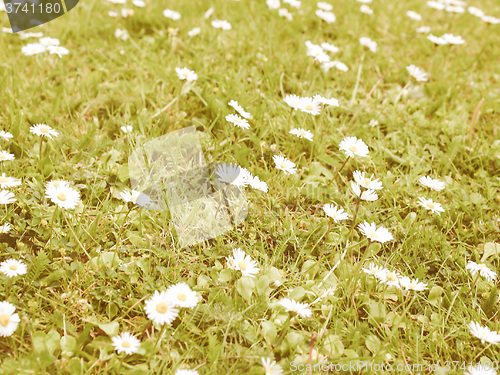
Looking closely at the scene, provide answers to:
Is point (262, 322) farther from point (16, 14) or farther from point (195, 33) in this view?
point (16, 14)

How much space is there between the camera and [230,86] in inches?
101

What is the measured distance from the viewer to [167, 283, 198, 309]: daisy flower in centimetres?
134

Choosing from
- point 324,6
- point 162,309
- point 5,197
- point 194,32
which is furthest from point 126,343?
point 324,6

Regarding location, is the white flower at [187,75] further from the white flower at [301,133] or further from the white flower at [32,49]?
the white flower at [32,49]

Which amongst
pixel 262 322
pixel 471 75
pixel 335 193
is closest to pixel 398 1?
pixel 471 75

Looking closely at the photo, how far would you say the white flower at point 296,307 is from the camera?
56.8 inches

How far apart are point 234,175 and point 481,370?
45.8 inches

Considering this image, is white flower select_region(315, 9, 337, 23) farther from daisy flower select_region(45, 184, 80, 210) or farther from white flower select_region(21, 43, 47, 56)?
daisy flower select_region(45, 184, 80, 210)

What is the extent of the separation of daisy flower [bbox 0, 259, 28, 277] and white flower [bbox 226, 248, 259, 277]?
72 cm

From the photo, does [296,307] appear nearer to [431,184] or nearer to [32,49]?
[431,184]

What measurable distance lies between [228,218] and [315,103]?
791mm

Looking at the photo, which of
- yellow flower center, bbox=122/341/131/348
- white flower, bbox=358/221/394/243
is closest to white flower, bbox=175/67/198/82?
white flower, bbox=358/221/394/243

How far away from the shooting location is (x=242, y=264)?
62.2 inches

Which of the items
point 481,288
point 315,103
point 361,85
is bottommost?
point 481,288
